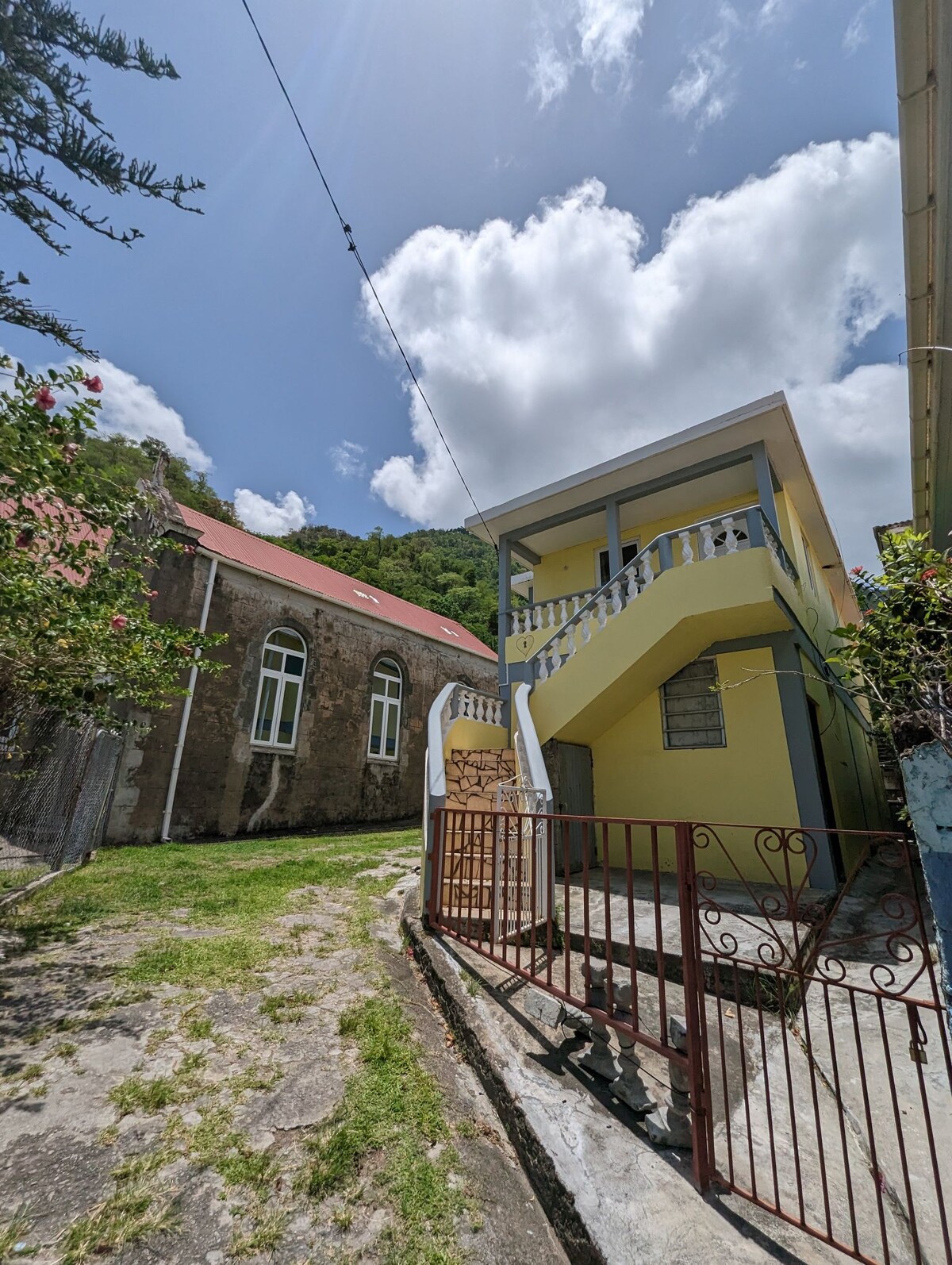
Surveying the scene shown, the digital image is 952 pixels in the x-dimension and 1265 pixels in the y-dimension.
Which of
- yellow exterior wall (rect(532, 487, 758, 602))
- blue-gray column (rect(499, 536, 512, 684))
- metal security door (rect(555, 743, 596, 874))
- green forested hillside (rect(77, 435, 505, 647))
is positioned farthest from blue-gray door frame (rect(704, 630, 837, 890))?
green forested hillside (rect(77, 435, 505, 647))

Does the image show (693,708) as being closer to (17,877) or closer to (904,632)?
(904,632)

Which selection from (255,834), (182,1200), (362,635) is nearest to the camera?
(182,1200)

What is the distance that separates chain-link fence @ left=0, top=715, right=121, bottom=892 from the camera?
519cm

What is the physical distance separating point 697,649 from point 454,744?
3.75 m

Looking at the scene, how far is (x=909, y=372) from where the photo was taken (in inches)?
189

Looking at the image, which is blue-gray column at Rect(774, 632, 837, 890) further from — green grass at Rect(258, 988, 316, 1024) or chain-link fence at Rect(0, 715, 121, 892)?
chain-link fence at Rect(0, 715, 121, 892)

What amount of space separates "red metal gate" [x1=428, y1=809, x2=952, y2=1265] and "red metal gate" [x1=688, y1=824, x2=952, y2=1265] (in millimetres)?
10

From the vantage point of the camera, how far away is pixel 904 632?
120 inches

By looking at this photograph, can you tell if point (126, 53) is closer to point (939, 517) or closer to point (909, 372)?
point (909, 372)

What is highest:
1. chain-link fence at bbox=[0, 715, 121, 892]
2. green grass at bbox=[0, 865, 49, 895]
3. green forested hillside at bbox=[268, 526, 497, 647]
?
green forested hillside at bbox=[268, 526, 497, 647]

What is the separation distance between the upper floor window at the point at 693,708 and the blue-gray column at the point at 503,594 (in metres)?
2.65

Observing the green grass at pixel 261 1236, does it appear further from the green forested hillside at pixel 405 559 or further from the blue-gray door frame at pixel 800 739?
the green forested hillside at pixel 405 559

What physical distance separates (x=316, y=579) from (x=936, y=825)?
48.7 ft

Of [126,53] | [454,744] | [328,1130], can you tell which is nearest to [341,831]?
[454,744]
